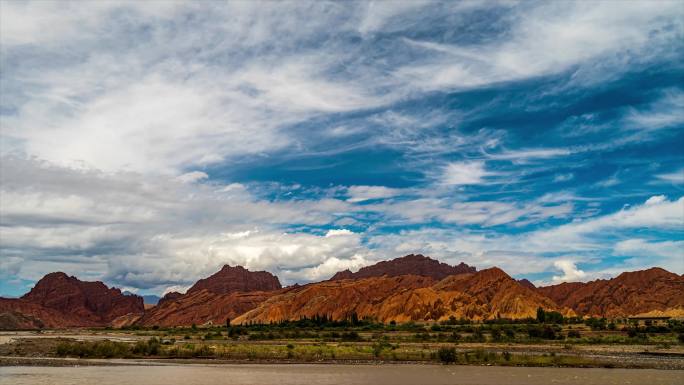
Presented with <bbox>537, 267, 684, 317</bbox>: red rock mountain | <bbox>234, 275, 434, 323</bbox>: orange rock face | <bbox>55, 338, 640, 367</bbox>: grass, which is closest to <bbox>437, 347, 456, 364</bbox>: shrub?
<bbox>55, 338, 640, 367</bbox>: grass

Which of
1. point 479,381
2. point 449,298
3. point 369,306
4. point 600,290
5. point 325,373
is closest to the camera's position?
point 479,381

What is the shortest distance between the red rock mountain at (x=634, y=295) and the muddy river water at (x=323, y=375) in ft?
477

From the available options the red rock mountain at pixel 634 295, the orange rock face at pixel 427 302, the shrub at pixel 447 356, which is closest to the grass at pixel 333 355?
the shrub at pixel 447 356

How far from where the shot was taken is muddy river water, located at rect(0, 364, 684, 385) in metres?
32.7

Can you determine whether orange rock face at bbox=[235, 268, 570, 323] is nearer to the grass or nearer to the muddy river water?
the grass

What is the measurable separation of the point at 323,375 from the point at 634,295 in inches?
6658

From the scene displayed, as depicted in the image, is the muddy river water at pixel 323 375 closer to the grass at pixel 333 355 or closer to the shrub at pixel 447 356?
the shrub at pixel 447 356

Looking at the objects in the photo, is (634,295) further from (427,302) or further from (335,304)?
(335,304)

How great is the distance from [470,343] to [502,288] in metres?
102

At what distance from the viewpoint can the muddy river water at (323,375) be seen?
32.7 meters

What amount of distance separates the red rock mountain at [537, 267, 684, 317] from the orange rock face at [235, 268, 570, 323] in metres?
→ 28.4

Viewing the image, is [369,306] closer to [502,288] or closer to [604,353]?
[502,288]

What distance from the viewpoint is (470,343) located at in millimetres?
65688

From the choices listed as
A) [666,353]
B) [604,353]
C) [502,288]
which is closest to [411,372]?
[604,353]
